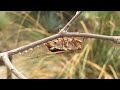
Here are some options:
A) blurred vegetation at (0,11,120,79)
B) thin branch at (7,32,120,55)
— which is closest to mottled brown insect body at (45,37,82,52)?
thin branch at (7,32,120,55)

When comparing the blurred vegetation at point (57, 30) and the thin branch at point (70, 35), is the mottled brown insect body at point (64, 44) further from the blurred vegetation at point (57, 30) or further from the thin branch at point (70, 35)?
the blurred vegetation at point (57, 30)

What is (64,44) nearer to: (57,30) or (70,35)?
(70,35)

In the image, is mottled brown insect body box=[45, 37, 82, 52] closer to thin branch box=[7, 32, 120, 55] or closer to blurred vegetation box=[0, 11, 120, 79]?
thin branch box=[7, 32, 120, 55]

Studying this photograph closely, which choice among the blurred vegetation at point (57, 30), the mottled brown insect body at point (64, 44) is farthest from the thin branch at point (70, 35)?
the blurred vegetation at point (57, 30)
